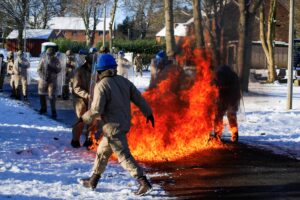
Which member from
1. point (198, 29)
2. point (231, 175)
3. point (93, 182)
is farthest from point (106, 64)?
point (198, 29)

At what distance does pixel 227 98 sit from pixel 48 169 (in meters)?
4.47

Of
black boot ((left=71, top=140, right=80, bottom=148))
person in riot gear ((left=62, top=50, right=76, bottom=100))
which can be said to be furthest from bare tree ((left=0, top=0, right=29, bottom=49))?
black boot ((left=71, top=140, right=80, bottom=148))

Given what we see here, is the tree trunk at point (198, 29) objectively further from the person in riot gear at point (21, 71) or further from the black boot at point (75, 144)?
the person in riot gear at point (21, 71)

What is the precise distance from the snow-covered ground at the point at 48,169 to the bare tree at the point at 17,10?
50.8 metres

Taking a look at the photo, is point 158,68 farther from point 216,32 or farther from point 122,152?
point 122,152

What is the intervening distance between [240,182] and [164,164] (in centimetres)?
160

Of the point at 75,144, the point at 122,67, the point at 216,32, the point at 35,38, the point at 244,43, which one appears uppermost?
the point at 35,38

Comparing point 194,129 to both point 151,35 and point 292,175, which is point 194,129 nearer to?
point 292,175

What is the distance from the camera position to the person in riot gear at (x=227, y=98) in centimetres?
1082

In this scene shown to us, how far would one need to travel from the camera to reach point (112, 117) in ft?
23.0

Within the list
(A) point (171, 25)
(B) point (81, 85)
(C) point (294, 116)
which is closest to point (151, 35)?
(A) point (171, 25)

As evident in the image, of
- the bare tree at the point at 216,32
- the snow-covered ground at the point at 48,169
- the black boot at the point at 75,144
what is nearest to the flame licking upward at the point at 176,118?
the bare tree at the point at 216,32

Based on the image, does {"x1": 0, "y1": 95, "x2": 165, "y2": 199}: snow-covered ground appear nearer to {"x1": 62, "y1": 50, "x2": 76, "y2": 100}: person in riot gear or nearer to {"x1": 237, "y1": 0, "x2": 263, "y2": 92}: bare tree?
{"x1": 237, "y1": 0, "x2": 263, "y2": 92}: bare tree

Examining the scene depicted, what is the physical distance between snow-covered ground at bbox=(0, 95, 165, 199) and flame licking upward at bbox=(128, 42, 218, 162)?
93 centimetres
